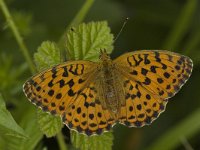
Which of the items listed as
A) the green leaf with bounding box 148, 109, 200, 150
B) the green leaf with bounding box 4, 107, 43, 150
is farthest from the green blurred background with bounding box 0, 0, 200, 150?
the green leaf with bounding box 4, 107, 43, 150

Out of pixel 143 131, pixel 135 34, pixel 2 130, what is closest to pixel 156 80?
pixel 2 130

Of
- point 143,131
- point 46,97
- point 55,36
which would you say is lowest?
point 143,131

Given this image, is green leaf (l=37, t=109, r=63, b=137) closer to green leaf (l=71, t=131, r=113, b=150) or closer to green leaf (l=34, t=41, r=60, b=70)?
green leaf (l=71, t=131, r=113, b=150)

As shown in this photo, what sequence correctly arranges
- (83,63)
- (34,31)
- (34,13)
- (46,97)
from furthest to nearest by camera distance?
(34,13), (34,31), (83,63), (46,97)

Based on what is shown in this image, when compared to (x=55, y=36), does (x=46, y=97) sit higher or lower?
higher

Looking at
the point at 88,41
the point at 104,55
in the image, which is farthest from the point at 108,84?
the point at 88,41

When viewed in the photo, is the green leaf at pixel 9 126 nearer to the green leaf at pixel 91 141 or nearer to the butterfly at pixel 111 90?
the butterfly at pixel 111 90

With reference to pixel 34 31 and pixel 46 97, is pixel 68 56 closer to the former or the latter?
pixel 46 97
